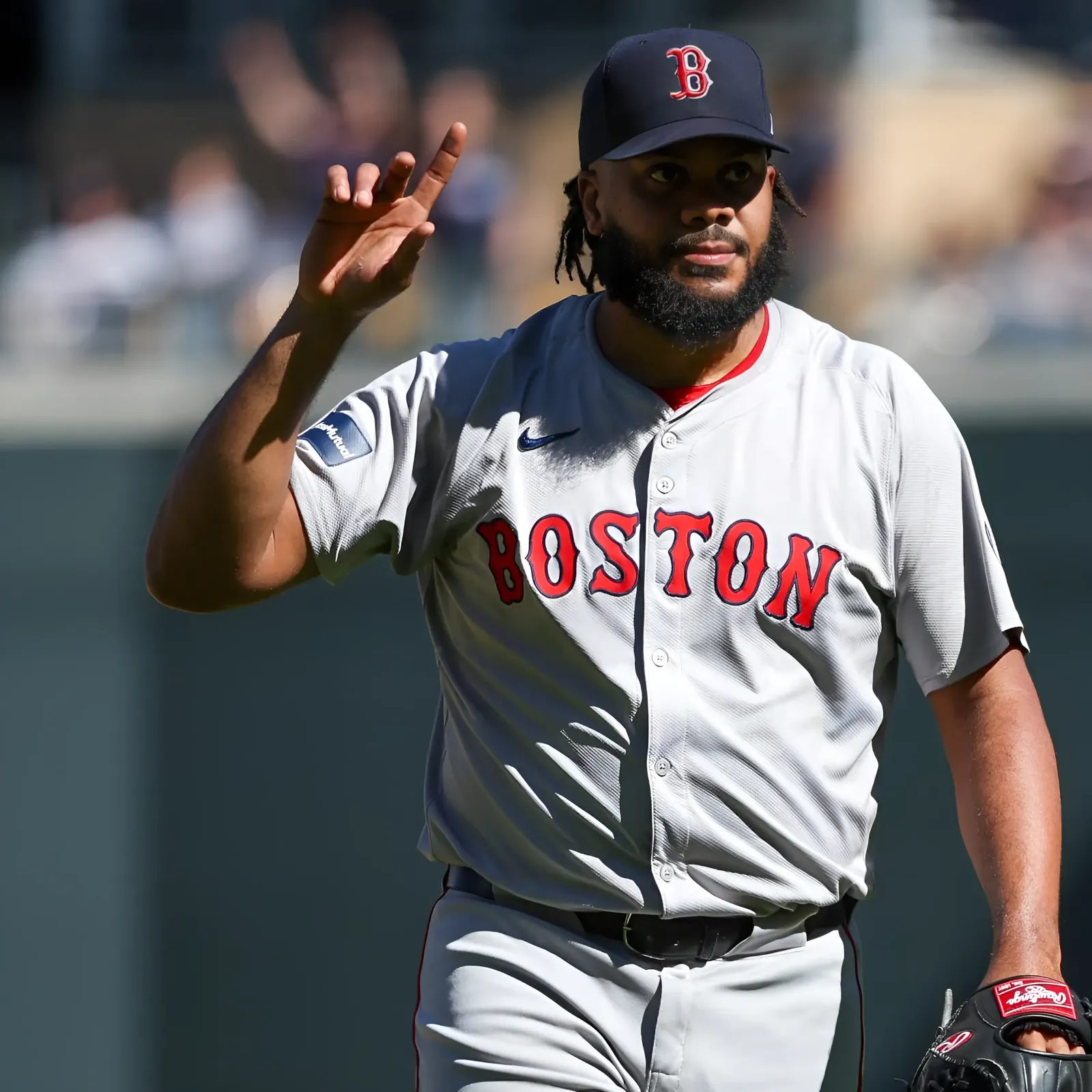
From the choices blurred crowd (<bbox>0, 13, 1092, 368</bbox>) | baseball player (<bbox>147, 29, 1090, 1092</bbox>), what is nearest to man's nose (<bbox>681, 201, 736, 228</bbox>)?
baseball player (<bbox>147, 29, 1090, 1092</bbox>)

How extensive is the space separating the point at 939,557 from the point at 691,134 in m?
0.71

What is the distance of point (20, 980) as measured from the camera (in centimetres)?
509

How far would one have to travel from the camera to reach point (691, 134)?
2420mm

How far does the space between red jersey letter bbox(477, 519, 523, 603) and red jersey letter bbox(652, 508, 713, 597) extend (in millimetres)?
203

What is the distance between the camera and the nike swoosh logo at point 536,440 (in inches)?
98.7

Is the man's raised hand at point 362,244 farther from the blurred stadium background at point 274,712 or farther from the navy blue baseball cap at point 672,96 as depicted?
the blurred stadium background at point 274,712

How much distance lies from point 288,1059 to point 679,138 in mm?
3609

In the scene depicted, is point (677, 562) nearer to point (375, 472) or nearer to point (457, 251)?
point (375, 472)

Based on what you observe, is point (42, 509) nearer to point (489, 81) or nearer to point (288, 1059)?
point (288, 1059)

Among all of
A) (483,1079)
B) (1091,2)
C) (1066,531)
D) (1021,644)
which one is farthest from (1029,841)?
(1091,2)

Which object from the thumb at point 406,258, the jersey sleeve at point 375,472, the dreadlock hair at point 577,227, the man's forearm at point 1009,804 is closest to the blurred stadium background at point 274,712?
the dreadlock hair at point 577,227

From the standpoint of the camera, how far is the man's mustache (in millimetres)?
2451

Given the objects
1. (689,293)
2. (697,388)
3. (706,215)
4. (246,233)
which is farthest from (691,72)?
(246,233)

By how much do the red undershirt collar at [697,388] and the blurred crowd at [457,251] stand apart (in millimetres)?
3002
